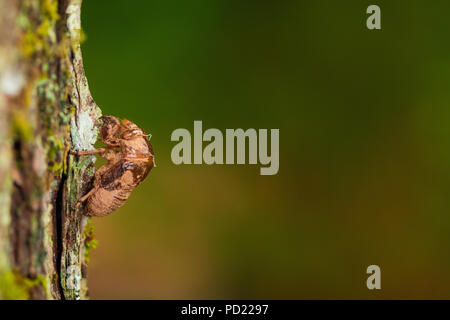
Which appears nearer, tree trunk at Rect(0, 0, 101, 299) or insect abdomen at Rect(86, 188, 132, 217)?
tree trunk at Rect(0, 0, 101, 299)

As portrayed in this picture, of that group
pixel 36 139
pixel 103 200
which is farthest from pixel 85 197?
pixel 36 139

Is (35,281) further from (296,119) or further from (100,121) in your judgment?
(296,119)

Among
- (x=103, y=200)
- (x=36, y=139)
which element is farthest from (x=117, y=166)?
(x=36, y=139)

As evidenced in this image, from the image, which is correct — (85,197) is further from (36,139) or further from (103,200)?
(36,139)

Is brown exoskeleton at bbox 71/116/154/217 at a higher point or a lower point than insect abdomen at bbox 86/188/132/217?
higher

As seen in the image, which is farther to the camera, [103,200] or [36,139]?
[103,200]
